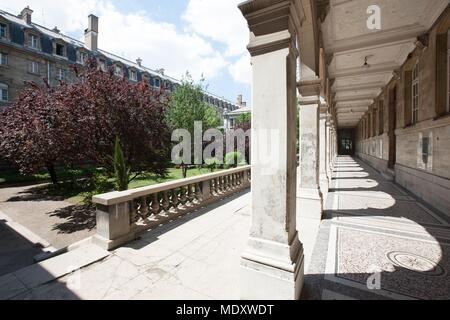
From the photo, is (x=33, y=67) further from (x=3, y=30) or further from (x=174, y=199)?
(x=174, y=199)

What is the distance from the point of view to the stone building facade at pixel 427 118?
6371 mm

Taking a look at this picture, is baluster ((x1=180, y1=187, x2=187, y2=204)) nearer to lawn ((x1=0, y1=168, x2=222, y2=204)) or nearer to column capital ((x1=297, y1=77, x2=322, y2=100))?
lawn ((x1=0, y1=168, x2=222, y2=204))

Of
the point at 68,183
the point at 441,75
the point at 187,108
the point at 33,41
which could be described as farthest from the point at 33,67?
the point at 441,75

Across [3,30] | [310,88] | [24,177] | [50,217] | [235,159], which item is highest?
[3,30]

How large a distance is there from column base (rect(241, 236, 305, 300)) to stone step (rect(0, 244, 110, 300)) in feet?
8.67

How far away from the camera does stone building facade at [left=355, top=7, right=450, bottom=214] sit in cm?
637

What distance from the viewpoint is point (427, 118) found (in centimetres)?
730

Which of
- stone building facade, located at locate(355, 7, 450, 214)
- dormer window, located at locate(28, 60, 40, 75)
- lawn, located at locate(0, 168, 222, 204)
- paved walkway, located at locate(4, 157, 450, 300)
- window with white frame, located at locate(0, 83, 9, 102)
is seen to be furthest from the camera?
dormer window, located at locate(28, 60, 40, 75)

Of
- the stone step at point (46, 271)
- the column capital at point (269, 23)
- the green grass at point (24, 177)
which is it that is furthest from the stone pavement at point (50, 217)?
the column capital at point (269, 23)

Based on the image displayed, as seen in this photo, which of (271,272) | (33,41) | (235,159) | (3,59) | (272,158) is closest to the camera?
(271,272)

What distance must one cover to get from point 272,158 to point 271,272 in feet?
4.25

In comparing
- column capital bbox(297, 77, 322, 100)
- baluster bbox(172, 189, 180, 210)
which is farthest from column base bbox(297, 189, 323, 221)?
baluster bbox(172, 189, 180, 210)
